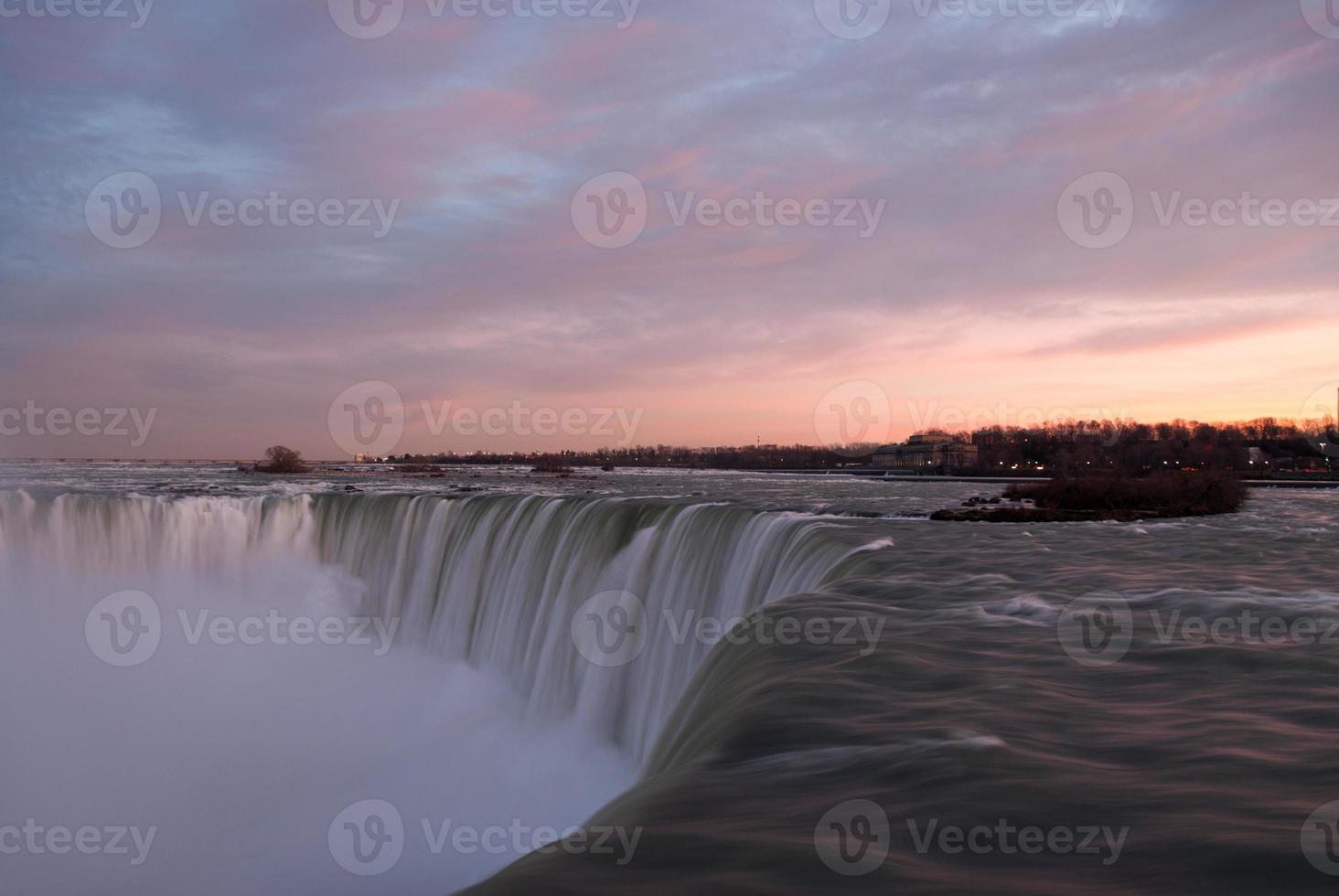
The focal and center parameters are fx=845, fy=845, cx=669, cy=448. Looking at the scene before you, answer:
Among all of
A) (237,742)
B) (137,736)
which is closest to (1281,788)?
(237,742)

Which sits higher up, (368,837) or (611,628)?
(611,628)

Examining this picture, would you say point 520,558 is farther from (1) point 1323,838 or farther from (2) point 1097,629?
(1) point 1323,838
